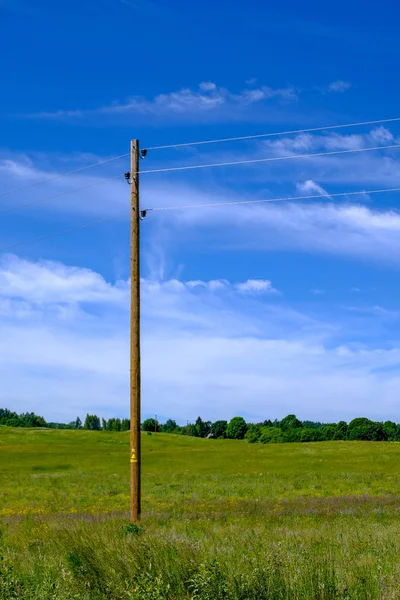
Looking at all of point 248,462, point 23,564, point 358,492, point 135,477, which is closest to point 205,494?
point 358,492

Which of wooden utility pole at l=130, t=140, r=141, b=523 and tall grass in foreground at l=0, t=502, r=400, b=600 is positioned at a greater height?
wooden utility pole at l=130, t=140, r=141, b=523

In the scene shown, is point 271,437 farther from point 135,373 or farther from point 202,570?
point 202,570

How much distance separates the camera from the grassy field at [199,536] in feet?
28.4

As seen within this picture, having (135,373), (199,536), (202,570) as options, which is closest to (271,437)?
(135,373)

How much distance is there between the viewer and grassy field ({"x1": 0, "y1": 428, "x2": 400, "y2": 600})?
28.4ft

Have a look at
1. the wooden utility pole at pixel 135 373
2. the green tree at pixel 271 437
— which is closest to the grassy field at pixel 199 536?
the wooden utility pole at pixel 135 373

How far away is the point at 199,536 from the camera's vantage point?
52.4ft

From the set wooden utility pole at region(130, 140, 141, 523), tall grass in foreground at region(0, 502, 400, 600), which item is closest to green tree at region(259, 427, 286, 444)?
wooden utility pole at region(130, 140, 141, 523)

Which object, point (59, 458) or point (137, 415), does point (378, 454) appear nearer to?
point (59, 458)

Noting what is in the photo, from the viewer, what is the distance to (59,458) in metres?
68.4

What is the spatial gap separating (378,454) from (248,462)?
15.5 metres

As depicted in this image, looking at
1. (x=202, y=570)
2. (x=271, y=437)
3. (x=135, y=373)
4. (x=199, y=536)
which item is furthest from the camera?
(x=271, y=437)

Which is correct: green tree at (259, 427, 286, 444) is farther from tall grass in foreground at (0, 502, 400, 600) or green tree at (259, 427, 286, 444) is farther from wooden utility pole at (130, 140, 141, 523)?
tall grass in foreground at (0, 502, 400, 600)

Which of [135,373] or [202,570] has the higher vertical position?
[135,373]
